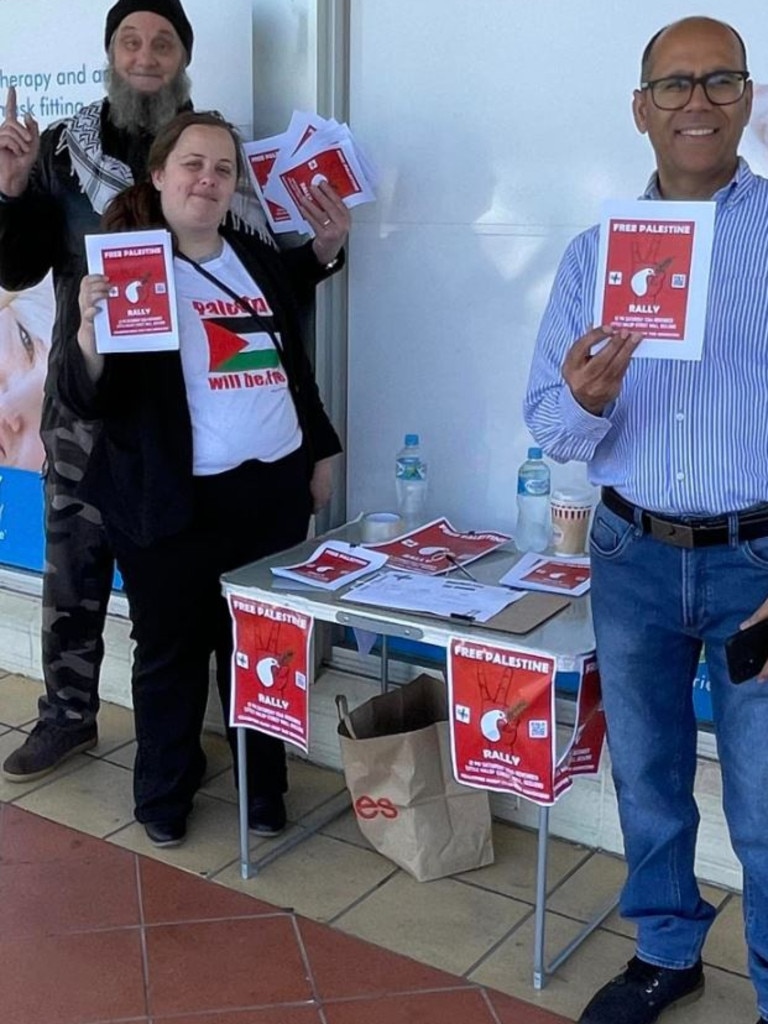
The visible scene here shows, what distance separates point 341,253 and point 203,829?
1.60 meters

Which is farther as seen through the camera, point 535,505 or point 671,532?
point 535,505

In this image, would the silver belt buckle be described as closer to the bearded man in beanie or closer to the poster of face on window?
the bearded man in beanie

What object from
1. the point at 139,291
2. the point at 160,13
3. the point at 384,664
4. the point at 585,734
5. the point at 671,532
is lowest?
the point at 384,664

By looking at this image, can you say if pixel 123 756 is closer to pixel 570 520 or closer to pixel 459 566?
pixel 459 566

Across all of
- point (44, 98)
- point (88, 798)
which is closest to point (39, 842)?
point (88, 798)

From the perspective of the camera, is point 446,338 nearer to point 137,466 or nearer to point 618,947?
point 137,466

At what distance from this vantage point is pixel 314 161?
3234 millimetres

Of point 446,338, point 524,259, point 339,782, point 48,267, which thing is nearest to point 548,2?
point 524,259

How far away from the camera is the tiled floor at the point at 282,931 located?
2.62m

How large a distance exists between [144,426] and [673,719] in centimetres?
138

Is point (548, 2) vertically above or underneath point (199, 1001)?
above

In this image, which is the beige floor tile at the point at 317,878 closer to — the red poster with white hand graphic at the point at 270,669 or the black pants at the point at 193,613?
the black pants at the point at 193,613

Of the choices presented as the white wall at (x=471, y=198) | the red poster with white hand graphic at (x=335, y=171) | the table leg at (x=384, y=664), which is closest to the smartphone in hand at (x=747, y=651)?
the white wall at (x=471, y=198)

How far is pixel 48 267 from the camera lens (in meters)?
3.37
